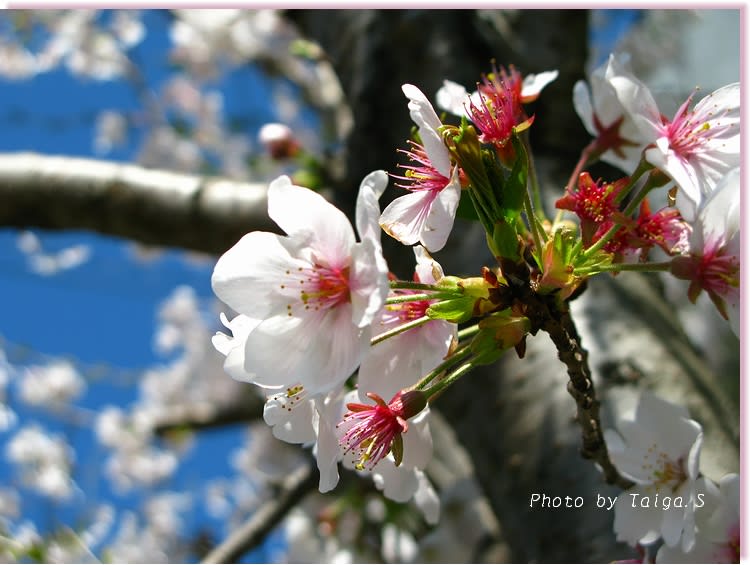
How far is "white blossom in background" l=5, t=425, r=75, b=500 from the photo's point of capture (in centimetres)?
352

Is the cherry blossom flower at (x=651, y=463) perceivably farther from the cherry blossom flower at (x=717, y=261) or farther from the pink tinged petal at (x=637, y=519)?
the cherry blossom flower at (x=717, y=261)

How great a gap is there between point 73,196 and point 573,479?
111cm

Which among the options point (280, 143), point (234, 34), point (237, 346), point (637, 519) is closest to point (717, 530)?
point (637, 519)

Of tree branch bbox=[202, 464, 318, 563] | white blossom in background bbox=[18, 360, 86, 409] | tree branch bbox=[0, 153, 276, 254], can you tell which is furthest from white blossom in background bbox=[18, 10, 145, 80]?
tree branch bbox=[202, 464, 318, 563]

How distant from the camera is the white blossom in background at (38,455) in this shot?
352 centimetres

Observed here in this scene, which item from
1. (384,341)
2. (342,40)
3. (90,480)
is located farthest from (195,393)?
(384,341)

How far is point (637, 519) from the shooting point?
0.63 m

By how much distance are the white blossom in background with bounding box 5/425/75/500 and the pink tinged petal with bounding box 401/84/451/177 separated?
3503 millimetres

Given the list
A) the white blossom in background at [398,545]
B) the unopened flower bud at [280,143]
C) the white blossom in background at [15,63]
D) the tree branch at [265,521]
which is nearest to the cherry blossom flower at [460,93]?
the unopened flower bud at [280,143]

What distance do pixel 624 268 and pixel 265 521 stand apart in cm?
129

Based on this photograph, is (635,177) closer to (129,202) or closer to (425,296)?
(425,296)

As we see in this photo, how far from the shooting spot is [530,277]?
0.52 m

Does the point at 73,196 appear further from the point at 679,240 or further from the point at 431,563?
the point at 679,240

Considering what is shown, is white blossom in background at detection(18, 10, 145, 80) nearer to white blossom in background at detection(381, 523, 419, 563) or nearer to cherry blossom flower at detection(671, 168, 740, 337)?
white blossom in background at detection(381, 523, 419, 563)
